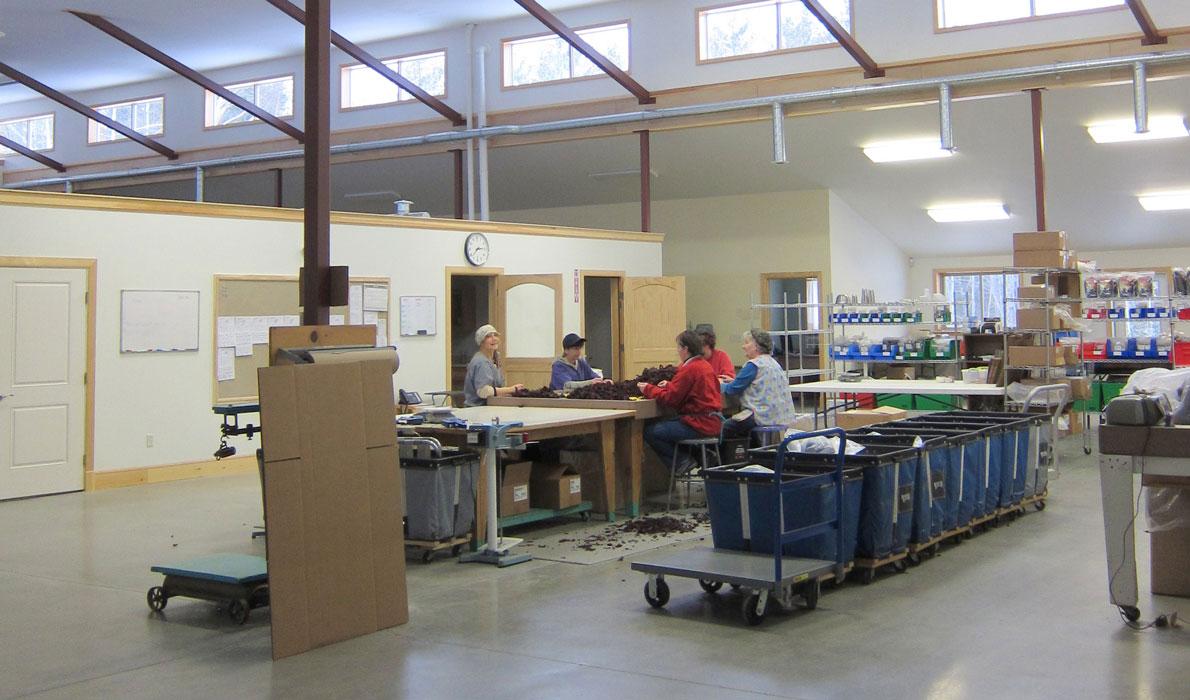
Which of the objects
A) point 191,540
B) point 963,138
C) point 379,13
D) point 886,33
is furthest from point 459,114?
point 191,540

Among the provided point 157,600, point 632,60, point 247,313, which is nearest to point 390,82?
point 632,60

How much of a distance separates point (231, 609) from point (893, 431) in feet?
12.8

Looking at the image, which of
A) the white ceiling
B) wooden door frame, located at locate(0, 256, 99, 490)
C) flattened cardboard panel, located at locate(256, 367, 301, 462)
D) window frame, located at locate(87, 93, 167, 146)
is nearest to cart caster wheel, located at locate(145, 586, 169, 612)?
flattened cardboard panel, located at locate(256, 367, 301, 462)

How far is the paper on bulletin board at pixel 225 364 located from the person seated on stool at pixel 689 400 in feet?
13.7

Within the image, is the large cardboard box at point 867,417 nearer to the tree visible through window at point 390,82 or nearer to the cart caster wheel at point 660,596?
the cart caster wheel at point 660,596

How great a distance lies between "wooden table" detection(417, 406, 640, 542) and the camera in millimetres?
6590

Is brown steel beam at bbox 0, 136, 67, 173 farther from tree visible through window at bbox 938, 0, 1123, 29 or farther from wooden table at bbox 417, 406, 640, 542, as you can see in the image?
tree visible through window at bbox 938, 0, 1123, 29

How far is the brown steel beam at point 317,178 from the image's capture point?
5.52m

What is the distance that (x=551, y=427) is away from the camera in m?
6.89

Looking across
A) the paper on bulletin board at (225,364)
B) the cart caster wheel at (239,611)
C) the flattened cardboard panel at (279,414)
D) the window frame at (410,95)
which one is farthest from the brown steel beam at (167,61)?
the flattened cardboard panel at (279,414)

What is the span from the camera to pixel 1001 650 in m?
4.44

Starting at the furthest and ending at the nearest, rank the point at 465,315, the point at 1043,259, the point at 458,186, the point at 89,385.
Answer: the point at 458,186
the point at 465,315
the point at 1043,259
the point at 89,385

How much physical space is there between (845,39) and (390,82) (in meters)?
6.28

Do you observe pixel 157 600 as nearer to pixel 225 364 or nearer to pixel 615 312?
pixel 225 364
